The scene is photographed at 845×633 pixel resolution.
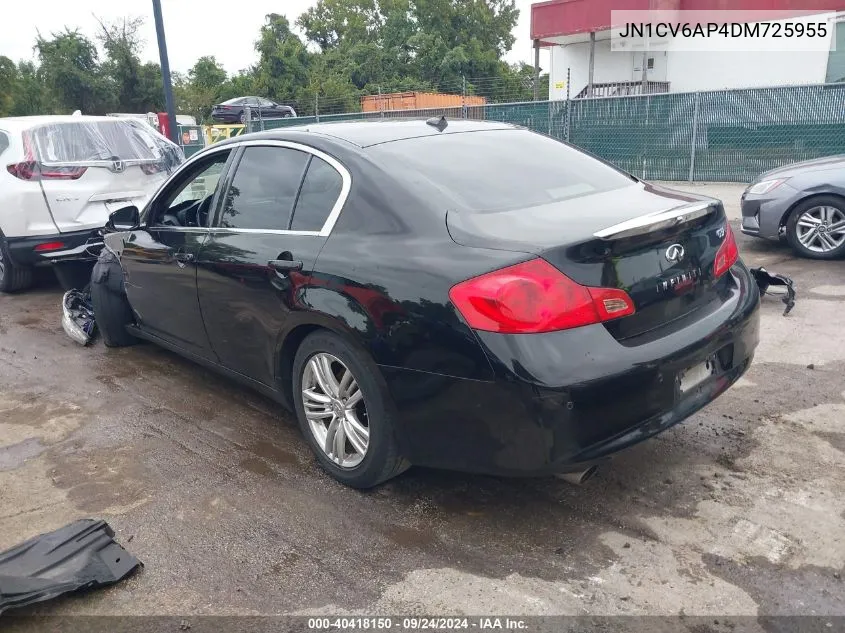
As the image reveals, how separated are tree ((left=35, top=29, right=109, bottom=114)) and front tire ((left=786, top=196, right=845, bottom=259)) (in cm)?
3822

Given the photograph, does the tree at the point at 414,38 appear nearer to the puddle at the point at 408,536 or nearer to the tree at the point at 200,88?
the tree at the point at 200,88

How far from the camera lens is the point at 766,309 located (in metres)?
5.64

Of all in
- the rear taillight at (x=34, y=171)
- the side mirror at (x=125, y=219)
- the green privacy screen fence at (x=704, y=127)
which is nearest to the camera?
the side mirror at (x=125, y=219)

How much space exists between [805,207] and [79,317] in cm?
688

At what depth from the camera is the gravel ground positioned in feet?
8.20

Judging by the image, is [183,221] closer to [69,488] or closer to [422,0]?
[69,488]

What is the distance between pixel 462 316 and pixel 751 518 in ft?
4.86

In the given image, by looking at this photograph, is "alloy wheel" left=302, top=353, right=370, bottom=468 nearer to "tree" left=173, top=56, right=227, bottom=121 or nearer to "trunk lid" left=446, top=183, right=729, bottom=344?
"trunk lid" left=446, top=183, right=729, bottom=344

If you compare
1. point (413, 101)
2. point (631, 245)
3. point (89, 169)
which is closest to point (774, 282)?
point (631, 245)

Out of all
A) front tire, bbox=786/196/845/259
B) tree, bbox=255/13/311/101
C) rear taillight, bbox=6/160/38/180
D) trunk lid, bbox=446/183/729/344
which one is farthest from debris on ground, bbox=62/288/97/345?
A: tree, bbox=255/13/311/101

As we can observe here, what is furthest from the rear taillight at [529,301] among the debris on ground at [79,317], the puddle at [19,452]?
the debris on ground at [79,317]

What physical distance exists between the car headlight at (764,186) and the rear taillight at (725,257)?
15.0 feet

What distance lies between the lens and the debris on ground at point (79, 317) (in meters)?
5.52

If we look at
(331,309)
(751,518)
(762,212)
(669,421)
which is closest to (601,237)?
(669,421)
